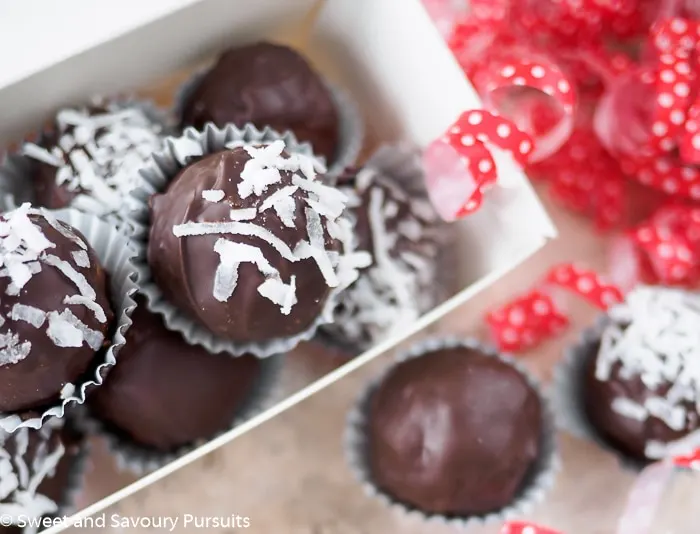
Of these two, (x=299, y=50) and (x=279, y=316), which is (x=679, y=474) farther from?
(x=299, y=50)

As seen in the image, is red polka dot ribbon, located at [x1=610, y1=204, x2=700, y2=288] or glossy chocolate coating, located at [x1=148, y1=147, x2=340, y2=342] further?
red polka dot ribbon, located at [x1=610, y1=204, x2=700, y2=288]

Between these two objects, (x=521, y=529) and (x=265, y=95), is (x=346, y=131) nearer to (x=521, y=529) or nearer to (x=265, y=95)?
(x=265, y=95)

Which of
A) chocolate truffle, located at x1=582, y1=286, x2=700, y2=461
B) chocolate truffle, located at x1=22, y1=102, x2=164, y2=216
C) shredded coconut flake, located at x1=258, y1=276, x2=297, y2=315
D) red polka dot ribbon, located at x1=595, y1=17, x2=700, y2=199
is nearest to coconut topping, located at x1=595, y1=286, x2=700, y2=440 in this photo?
chocolate truffle, located at x1=582, y1=286, x2=700, y2=461

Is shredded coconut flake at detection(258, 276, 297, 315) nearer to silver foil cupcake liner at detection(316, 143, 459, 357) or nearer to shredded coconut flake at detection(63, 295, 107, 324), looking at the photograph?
shredded coconut flake at detection(63, 295, 107, 324)

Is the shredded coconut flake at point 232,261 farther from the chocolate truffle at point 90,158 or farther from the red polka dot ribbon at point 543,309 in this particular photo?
the red polka dot ribbon at point 543,309

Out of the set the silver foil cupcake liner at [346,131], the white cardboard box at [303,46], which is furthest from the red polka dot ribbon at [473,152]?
the silver foil cupcake liner at [346,131]

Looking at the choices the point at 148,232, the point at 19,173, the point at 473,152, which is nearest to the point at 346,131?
the point at 473,152

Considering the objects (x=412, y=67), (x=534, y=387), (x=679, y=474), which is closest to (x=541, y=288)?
(x=534, y=387)

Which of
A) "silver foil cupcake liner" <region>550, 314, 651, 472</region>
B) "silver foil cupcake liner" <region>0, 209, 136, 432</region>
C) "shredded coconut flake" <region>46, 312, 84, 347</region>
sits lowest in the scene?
"silver foil cupcake liner" <region>550, 314, 651, 472</region>
